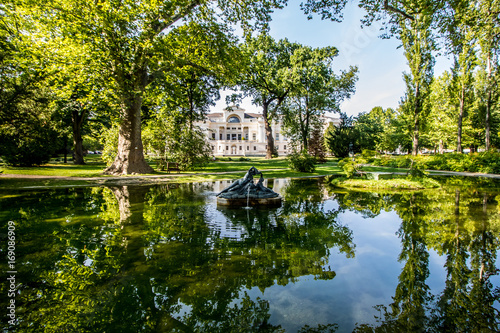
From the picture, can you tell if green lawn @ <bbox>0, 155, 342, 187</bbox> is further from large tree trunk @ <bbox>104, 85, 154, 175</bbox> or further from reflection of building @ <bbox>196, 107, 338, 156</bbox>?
reflection of building @ <bbox>196, 107, 338, 156</bbox>

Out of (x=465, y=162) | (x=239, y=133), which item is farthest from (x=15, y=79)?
(x=239, y=133)

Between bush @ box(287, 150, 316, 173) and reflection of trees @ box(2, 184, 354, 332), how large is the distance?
532 inches

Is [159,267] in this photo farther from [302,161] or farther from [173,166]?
[173,166]

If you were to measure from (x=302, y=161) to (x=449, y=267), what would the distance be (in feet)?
54.6

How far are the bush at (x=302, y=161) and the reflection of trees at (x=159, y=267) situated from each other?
13.5m

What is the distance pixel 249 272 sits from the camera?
11.5ft

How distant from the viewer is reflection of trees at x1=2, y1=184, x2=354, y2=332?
8.31 feet

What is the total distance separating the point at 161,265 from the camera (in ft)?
12.0

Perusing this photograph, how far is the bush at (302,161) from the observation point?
20.1m

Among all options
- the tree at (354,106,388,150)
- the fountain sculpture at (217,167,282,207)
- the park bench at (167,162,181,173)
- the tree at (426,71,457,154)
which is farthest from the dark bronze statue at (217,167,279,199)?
the tree at (354,106,388,150)

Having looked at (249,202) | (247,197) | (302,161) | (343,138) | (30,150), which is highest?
(343,138)

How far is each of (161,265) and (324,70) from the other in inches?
1065

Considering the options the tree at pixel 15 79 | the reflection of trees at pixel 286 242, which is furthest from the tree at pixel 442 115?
the tree at pixel 15 79

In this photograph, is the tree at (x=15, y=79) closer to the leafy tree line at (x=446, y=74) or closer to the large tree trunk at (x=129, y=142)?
the large tree trunk at (x=129, y=142)
